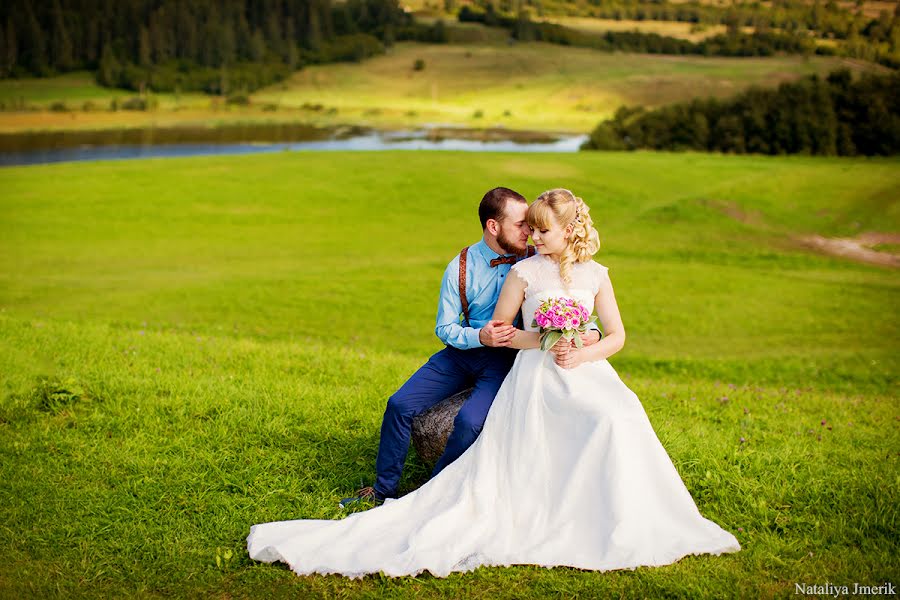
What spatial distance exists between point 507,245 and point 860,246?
93.4 feet

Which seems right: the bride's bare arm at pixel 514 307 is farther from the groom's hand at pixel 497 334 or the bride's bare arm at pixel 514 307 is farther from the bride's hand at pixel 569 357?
the bride's hand at pixel 569 357

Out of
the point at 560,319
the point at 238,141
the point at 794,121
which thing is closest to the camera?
the point at 560,319

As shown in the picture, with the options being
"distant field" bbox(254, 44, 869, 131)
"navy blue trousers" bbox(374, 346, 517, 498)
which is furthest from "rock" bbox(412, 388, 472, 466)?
"distant field" bbox(254, 44, 869, 131)

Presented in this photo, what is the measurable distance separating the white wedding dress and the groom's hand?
23 cm

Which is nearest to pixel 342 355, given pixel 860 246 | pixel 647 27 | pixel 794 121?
pixel 860 246

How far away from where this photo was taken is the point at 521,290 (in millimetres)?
6375

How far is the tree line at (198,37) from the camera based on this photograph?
250 ft

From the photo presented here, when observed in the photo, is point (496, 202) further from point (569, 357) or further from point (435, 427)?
point (435, 427)

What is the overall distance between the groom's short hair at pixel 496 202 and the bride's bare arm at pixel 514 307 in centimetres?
47

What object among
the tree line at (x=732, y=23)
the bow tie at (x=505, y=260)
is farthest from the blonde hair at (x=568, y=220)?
the tree line at (x=732, y=23)

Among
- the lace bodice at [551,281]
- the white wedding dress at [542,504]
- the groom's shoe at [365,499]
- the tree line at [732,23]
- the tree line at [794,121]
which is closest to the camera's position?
the white wedding dress at [542,504]

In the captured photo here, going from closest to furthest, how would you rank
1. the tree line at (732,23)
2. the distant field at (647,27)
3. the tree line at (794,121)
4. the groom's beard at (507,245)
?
the groom's beard at (507,245)
the tree line at (794,121)
the tree line at (732,23)
the distant field at (647,27)

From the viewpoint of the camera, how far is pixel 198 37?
84.9m

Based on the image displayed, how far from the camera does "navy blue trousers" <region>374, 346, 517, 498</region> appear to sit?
21.0 ft
